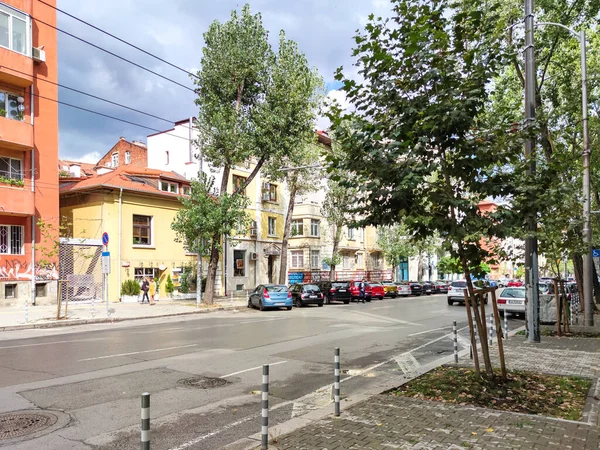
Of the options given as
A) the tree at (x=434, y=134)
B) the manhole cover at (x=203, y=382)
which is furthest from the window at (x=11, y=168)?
the tree at (x=434, y=134)

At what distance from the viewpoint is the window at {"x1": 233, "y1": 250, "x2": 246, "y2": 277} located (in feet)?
121

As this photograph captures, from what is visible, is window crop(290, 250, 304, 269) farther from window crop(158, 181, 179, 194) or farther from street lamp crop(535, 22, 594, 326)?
street lamp crop(535, 22, 594, 326)

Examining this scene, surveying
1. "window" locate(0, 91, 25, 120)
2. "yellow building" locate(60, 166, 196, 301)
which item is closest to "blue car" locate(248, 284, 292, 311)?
"yellow building" locate(60, 166, 196, 301)

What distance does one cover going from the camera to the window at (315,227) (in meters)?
43.9

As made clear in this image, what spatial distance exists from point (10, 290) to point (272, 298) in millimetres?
13267

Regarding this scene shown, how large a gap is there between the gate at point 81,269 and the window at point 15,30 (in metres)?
10.3

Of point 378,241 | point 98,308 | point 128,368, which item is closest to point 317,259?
point 378,241

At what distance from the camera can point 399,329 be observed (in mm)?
16141

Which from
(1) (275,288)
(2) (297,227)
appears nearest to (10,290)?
(1) (275,288)

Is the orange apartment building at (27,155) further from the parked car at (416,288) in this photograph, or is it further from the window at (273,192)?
the parked car at (416,288)

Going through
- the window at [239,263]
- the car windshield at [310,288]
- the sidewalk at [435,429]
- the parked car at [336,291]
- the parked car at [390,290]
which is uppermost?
the window at [239,263]

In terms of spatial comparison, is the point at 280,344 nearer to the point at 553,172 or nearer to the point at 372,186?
the point at 372,186

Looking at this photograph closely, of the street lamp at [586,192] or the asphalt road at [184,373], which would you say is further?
the street lamp at [586,192]

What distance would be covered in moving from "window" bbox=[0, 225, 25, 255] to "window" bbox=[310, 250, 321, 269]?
2537cm
